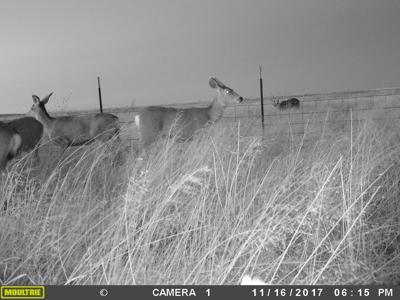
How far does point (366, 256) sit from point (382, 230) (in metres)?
0.40

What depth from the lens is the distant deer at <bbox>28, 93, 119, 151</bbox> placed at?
31.3 feet

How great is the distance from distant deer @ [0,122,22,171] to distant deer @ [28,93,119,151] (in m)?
3.71

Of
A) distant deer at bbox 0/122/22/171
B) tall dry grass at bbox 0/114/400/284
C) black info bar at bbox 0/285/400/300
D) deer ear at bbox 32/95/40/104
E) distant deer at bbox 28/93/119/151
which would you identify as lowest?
black info bar at bbox 0/285/400/300

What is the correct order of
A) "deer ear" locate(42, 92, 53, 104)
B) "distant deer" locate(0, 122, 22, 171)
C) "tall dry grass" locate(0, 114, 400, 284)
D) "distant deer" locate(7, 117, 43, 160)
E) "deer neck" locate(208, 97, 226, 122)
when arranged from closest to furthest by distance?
"tall dry grass" locate(0, 114, 400, 284), "distant deer" locate(0, 122, 22, 171), "distant deer" locate(7, 117, 43, 160), "deer neck" locate(208, 97, 226, 122), "deer ear" locate(42, 92, 53, 104)

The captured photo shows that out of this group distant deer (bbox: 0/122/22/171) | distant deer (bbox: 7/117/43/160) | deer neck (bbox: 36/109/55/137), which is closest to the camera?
distant deer (bbox: 0/122/22/171)

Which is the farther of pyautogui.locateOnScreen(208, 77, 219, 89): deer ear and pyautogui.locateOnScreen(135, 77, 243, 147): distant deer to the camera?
pyautogui.locateOnScreen(208, 77, 219, 89): deer ear

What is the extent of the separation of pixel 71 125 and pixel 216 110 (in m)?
2.97

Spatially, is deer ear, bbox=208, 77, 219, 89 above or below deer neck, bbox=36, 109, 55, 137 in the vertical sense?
above

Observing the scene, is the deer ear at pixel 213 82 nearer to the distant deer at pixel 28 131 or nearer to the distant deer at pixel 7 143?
the distant deer at pixel 28 131

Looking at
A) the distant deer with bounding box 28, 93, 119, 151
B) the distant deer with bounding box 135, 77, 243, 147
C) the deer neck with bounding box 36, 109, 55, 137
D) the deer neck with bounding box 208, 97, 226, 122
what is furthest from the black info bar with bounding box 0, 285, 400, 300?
the deer neck with bounding box 36, 109, 55, 137

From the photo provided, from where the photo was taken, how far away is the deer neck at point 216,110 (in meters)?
8.44

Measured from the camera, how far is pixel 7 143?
18.3 ft

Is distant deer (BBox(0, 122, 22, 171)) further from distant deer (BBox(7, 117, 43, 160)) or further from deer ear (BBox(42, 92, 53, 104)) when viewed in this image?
deer ear (BBox(42, 92, 53, 104))

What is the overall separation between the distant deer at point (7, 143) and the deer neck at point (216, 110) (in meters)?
3.50
